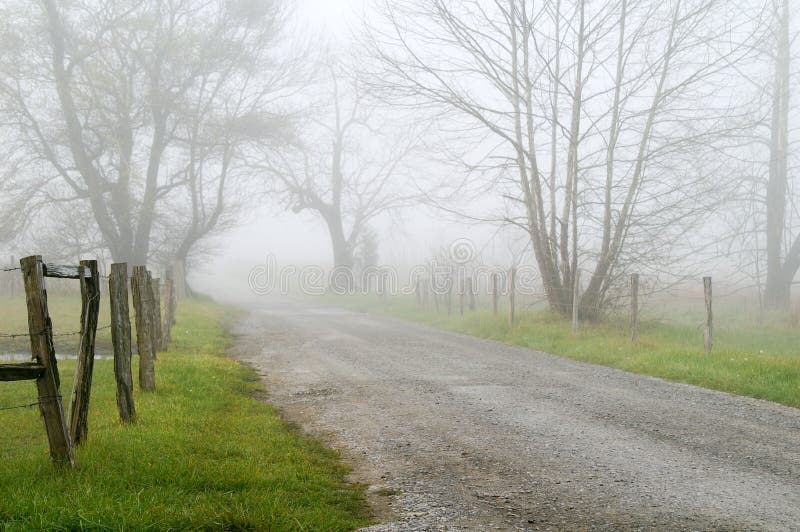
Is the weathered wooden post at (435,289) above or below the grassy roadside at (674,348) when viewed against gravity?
above

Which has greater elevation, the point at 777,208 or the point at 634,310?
the point at 777,208

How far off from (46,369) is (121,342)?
78.8 inches

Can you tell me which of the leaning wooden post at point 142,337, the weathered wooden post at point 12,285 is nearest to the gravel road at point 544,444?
the leaning wooden post at point 142,337

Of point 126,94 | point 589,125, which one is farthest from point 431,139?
point 126,94

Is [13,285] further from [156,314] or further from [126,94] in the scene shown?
[156,314]

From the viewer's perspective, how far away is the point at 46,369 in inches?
202

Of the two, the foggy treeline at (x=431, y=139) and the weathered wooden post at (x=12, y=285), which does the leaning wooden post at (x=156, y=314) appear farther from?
the weathered wooden post at (x=12, y=285)

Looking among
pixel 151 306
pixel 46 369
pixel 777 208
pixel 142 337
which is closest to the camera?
pixel 46 369

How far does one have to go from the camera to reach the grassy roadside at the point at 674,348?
9930mm

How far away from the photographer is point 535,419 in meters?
7.75

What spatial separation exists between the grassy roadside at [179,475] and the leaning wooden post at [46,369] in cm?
20

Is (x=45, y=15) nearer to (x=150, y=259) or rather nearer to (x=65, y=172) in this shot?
(x=65, y=172)

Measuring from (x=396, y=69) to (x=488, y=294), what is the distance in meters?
17.0

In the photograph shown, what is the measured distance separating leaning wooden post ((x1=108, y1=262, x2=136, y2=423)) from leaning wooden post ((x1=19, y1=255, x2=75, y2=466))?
1683mm
